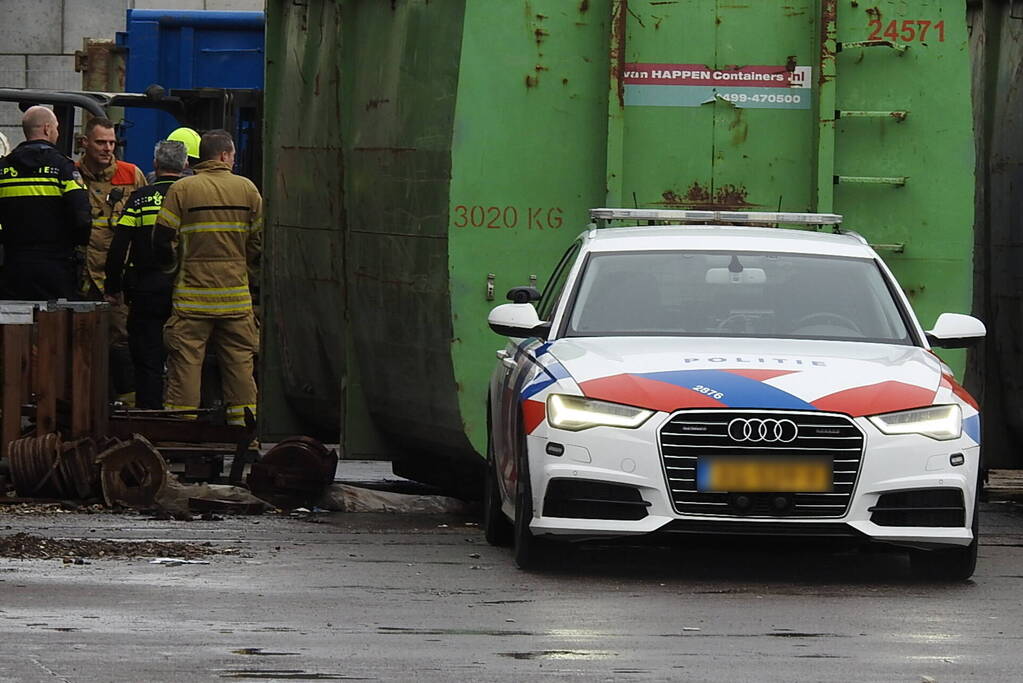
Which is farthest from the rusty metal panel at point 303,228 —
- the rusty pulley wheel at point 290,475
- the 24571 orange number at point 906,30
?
the 24571 orange number at point 906,30

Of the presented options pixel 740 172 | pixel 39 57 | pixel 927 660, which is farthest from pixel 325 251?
pixel 39 57

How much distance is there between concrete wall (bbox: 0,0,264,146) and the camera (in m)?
31.1

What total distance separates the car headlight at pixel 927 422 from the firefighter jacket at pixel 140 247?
21.8 feet

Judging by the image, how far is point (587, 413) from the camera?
9688 mm

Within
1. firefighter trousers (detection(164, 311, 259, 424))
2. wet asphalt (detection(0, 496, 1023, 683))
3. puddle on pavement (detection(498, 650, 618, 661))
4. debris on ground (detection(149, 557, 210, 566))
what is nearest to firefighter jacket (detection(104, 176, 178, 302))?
firefighter trousers (detection(164, 311, 259, 424))

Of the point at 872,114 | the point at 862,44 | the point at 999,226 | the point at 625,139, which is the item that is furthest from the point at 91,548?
the point at 999,226

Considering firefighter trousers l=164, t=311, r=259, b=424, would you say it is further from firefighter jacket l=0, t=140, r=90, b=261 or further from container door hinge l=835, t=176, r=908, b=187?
container door hinge l=835, t=176, r=908, b=187

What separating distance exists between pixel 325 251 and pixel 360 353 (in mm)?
656

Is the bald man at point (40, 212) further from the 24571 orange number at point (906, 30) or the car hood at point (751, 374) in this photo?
the car hood at point (751, 374)

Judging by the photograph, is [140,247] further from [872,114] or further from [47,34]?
[47,34]

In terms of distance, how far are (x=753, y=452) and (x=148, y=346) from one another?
690 cm

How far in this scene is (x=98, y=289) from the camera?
16188 millimetres

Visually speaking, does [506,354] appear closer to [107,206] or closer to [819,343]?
[819,343]

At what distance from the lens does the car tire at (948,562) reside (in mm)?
9969
